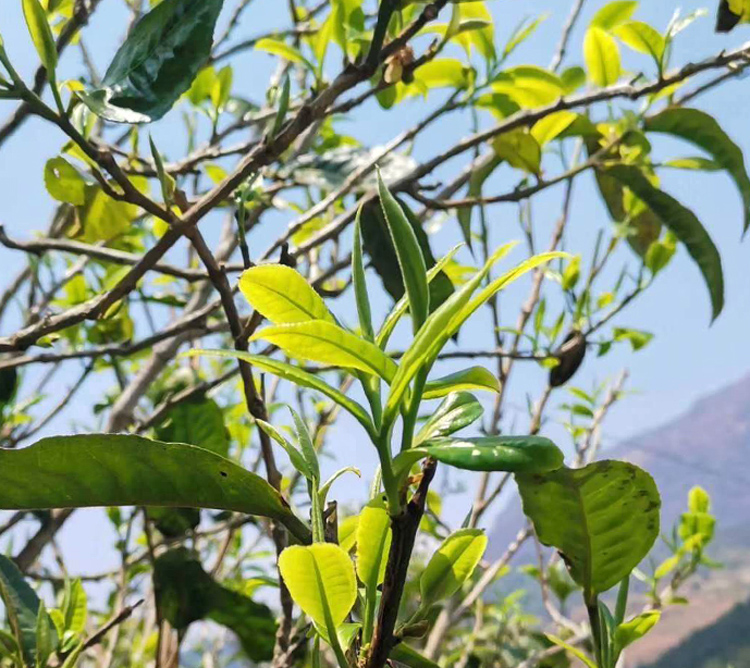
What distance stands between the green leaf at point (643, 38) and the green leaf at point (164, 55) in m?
0.43

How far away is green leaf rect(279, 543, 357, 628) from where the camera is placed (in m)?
0.28

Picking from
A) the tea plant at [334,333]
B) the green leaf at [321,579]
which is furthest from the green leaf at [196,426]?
the green leaf at [321,579]

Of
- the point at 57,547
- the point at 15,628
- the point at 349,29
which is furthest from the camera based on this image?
the point at 57,547

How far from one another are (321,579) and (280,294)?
0.10m

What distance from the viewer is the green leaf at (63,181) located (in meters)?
0.61

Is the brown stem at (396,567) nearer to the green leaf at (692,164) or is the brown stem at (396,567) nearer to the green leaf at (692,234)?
the green leaf at (692,234)

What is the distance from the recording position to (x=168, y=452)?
12.2 inches

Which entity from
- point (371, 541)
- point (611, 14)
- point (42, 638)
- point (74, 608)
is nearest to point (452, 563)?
point (371, 541)

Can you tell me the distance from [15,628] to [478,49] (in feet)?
2.15

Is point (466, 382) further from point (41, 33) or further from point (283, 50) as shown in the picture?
point (283, 50)

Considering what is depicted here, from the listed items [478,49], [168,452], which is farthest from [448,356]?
[168,452]

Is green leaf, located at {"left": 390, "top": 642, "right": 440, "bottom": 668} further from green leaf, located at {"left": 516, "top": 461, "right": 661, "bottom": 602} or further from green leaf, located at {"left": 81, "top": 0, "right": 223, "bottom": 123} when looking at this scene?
green leaf, located at {"left": 81, "top": 0, "right": 223, "bottom": 123}

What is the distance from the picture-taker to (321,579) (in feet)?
0.94

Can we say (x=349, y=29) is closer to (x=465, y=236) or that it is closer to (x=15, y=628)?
(x=465, y=236)
